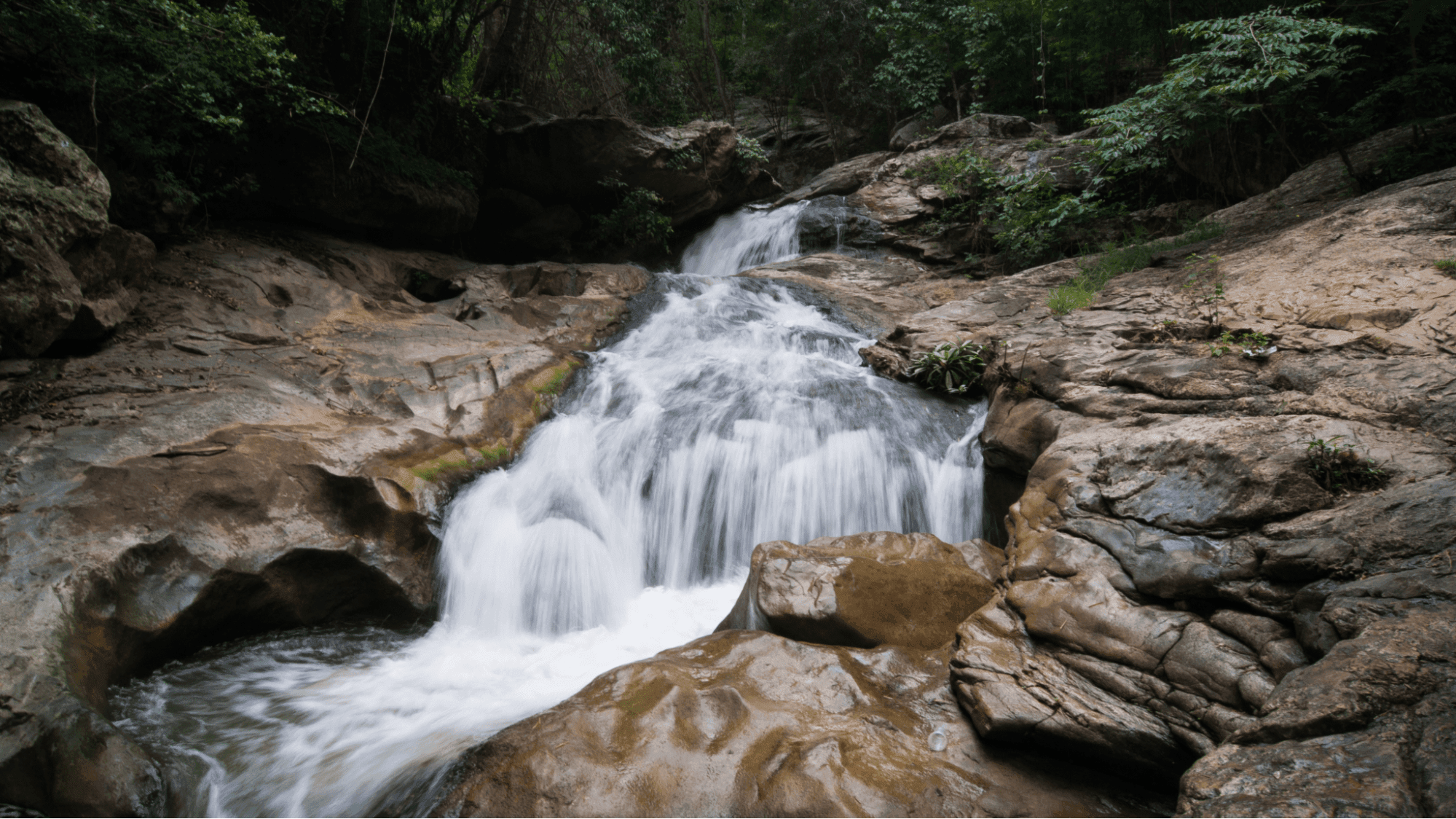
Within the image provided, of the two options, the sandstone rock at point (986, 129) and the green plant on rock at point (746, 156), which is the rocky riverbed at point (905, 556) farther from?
the green plant on rock at point (746, 156)

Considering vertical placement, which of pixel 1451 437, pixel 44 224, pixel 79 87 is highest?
pixel 79 87

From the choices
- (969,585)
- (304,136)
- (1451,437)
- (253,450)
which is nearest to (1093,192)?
(1451,437)

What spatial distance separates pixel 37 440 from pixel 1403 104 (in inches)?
547

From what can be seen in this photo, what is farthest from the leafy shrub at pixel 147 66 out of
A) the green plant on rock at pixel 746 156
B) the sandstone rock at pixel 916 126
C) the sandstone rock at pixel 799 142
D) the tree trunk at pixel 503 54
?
the sandstone rock at pixel 799 142

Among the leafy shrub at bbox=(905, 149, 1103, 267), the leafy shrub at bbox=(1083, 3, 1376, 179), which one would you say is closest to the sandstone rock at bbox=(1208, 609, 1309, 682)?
the leafy shrub at bbox=(1083, 3, 1376, 179)

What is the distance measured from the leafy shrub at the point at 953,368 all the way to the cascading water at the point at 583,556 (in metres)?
0.33

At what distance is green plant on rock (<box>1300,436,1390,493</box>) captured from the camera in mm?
3025

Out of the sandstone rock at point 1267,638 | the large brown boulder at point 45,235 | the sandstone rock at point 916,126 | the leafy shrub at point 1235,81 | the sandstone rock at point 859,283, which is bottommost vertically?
the sandstone rock at point 1267,638

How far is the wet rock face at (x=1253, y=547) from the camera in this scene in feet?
6.54

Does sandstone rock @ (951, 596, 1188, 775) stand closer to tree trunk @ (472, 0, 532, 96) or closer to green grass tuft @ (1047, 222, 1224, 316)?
green grass tuft @ (1047, 222, 1224, 316)

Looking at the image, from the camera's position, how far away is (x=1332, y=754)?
6.15 ft

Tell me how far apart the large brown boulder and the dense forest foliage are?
1.09m

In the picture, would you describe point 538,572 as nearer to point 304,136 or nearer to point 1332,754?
point 1332,754

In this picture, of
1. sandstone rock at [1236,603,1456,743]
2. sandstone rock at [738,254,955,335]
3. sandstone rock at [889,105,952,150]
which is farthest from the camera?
sandstone rock at [889,105,952,150]
